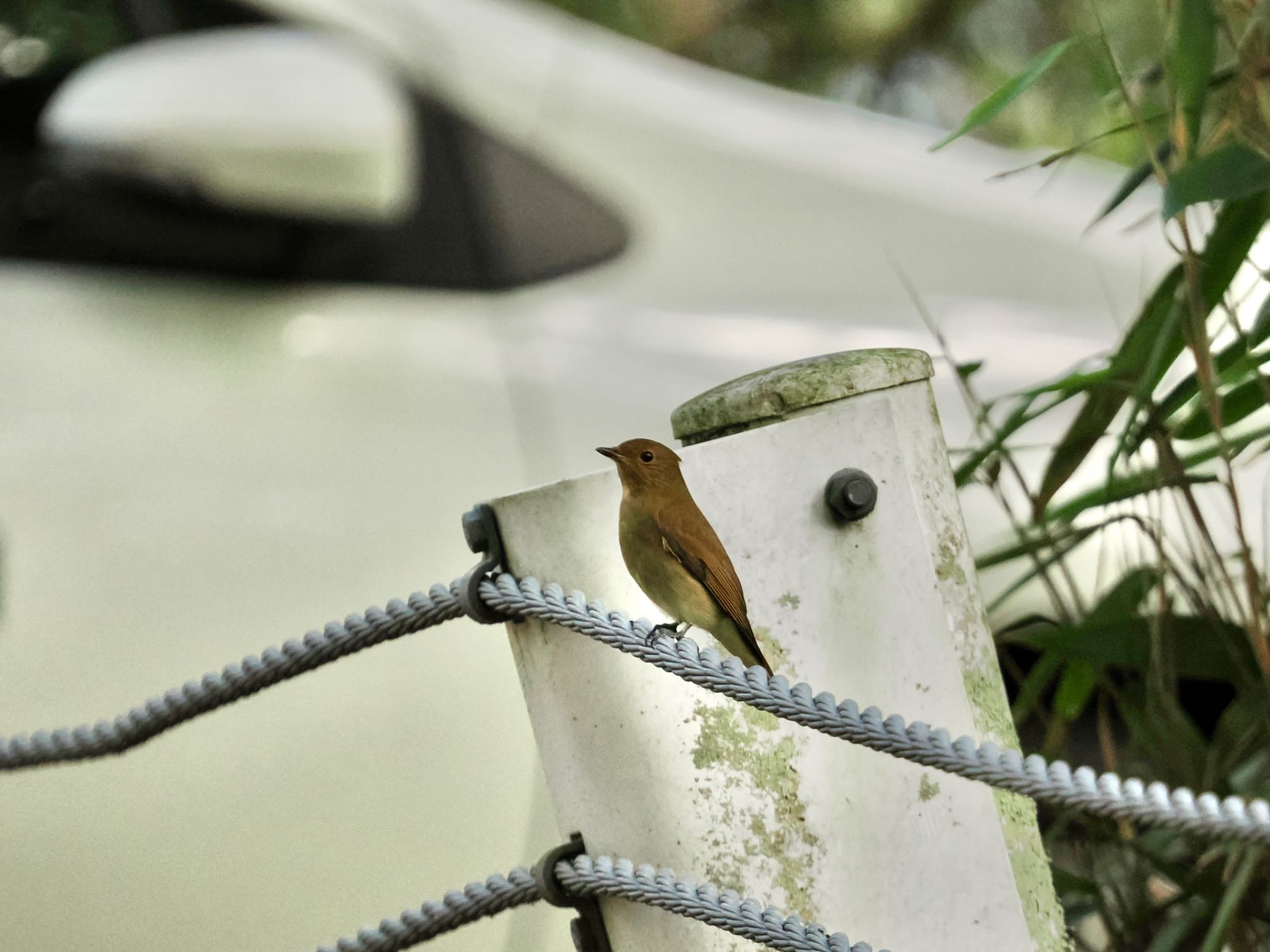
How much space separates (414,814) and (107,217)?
2.11 ft

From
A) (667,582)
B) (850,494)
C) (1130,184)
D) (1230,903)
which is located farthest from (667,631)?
(1130,184)

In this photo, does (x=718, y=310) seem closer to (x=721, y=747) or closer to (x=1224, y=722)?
(x=1224, y=722)

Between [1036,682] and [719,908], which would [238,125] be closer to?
[719,908]

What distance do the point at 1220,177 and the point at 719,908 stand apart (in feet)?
2.06

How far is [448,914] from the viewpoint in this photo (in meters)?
0.79

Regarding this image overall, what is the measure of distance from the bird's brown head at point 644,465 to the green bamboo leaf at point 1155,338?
2.00ft

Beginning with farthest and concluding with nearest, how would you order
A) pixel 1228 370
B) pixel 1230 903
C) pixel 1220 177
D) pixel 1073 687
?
pixel 1073 687, pixel 1228 370, pixel 1230 903, pixel 1220 177

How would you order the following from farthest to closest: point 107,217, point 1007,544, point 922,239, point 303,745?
point 922,239
point 1007,544
point 107,217
point 303,745

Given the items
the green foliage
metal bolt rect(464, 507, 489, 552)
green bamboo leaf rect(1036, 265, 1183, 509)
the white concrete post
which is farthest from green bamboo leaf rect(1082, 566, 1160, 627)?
metal bolt rect(464, 507, 489, 552)

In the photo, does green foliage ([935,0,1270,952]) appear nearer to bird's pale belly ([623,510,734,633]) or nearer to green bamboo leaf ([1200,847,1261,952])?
green bamboo leaf ([1200,847,1261,952])

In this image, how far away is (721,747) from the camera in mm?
702

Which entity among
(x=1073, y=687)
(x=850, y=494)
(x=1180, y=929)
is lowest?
(x=1180, y=929)

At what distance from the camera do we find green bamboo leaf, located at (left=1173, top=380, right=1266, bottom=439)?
3.87 feet

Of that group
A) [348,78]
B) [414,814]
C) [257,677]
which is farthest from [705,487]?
[348,78]
